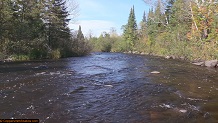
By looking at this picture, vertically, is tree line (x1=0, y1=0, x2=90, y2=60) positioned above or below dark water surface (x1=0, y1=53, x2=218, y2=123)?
above

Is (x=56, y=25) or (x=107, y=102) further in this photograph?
(x=56, y=25)

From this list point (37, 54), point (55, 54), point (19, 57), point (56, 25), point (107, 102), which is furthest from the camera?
point (56, 25)

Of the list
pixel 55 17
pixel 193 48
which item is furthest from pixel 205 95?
pixel 55 17

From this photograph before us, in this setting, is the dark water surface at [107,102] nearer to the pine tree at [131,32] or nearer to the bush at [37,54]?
the bush at [37,54]

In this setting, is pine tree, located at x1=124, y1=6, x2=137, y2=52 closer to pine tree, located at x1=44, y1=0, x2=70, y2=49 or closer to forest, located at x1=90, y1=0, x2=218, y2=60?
forest, located at x1=90, y1=0, x2=218, y2=60

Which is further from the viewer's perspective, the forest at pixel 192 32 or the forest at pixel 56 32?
the forest at pixel 192 32

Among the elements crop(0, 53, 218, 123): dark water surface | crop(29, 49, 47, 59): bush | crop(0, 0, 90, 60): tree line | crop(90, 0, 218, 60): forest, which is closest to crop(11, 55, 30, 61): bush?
crop(0, 0, 90, 60): tree line

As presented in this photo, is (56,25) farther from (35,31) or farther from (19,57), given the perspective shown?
(19,57)

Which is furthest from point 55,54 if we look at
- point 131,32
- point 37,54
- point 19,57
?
point 131,32

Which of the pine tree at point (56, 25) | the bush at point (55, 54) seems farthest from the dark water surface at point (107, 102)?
the pine tree at point (56, 25)

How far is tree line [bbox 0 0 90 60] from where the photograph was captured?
87.2ft

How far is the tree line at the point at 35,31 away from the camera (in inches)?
1046

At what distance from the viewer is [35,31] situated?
30.3 metres

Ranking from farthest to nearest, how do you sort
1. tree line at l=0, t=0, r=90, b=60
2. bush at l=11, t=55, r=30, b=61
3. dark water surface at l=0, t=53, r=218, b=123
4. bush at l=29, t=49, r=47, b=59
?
bush at l=29, t=49, r=47, b=59 < tree line at l=0, t=0, r=90, b=60 < bush at l=11, t=55, r=30, b=61 < dark water surface at l=0, t=53, r=218, b=123
